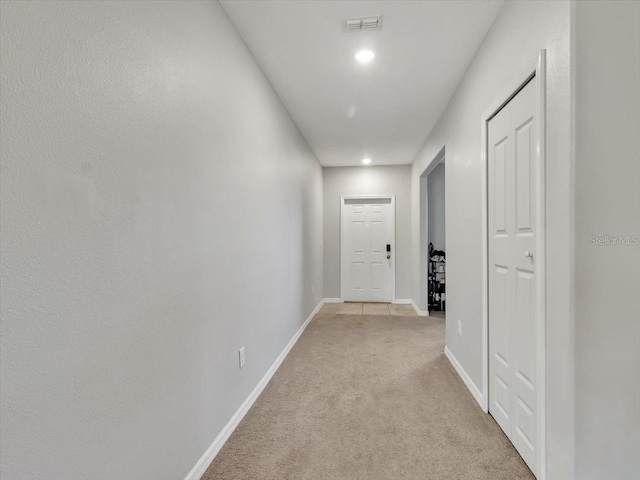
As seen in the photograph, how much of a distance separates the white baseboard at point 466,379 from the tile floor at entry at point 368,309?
1992mm

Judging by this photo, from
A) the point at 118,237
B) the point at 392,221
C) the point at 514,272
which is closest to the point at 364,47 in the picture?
the point at 514,272

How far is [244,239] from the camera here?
2281mm

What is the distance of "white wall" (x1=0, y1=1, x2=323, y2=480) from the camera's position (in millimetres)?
811

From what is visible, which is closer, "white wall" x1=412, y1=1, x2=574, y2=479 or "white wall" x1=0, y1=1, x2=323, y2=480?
"white wall" x1=0, y1=1, x2=323, y2=480

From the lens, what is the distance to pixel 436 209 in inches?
229

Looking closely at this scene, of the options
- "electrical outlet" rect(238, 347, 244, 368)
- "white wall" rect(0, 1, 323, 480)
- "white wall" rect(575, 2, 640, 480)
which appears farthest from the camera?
"electrical outlet" rect(238, 347, 244, 368)

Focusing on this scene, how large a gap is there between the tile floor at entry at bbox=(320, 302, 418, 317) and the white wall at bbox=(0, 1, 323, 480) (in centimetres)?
344

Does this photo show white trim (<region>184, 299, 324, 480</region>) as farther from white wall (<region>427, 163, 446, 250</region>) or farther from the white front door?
white wall (<region>427, 163, 446, 250</region>)

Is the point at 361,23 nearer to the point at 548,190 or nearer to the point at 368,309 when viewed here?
the point at 548,190

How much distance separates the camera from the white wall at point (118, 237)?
0.81m

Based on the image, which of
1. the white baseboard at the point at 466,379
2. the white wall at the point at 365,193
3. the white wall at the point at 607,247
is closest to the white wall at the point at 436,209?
the white wall at the point at 365,193

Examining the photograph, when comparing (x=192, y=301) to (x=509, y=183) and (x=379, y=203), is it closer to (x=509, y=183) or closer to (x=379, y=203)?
(x=509, y=183)

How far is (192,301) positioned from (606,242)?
1.68 m

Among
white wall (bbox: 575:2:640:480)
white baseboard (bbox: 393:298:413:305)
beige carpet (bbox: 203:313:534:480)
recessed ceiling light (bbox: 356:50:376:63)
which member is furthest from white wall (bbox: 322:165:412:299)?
white wall (bbox: 575:2:640:480)
